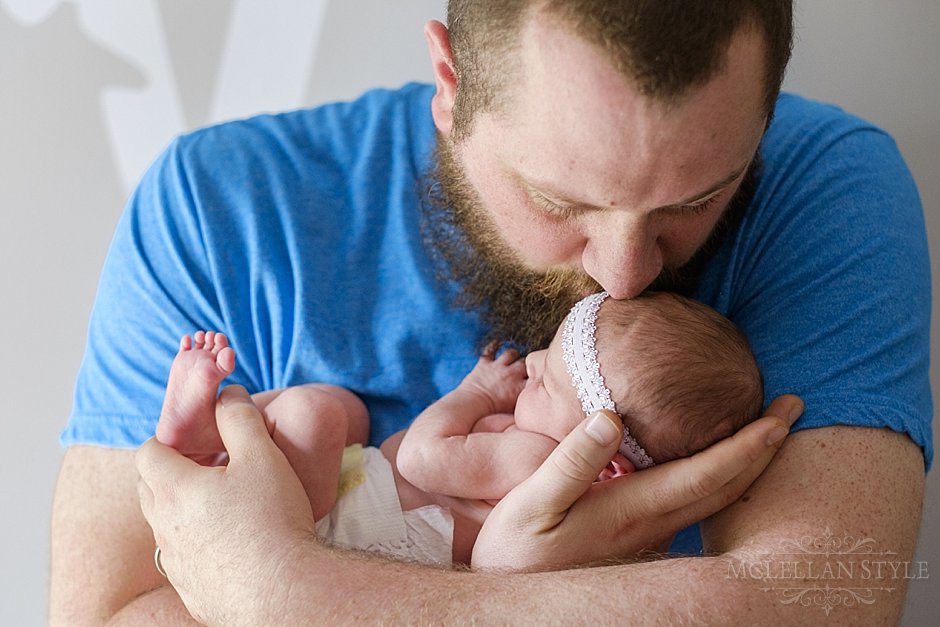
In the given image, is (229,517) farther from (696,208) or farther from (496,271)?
(696,208)

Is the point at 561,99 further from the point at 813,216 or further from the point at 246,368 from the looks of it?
the point at 246,368

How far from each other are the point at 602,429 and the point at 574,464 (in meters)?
0.06

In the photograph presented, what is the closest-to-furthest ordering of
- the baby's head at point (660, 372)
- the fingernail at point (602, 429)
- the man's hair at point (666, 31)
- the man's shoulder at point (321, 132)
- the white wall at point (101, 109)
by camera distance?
1. the man's hair at point (666, 31)
2. the fingernail at point (602, 429)
3. the baby's head at point (660, 372)
4. the man's shoulder at point (321, 132)
5. the white wall at point (101, 109)

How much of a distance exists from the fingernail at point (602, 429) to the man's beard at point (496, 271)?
1.02ft

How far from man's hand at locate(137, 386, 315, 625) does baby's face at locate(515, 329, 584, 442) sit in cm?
40

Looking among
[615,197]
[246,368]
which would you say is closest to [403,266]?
[246,368]

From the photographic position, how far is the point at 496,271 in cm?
180

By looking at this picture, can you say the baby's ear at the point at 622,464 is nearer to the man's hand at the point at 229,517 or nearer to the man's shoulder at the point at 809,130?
the man's hand at the point at 229,517

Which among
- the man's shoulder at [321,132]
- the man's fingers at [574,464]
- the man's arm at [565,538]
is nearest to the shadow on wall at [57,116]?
the man's shoulder at [321,132]

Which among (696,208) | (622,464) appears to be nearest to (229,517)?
(622,464)

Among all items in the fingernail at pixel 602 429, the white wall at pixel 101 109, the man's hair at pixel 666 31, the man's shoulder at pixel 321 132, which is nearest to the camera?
the man's hair at pixel 666 31

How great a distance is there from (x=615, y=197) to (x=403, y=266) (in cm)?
65

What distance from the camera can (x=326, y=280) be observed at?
191cm

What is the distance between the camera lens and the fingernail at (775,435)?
1.43 m
